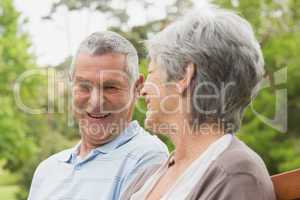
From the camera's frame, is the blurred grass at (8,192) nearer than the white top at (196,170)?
No

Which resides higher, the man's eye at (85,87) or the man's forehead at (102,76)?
the man's forehead at (102,76)

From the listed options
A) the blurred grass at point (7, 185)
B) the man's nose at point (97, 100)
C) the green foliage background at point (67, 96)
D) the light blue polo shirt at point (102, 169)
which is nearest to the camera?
the light blue polo shirt at point (102, 169)

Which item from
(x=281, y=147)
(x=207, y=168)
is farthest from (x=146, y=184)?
(x=281, y=147)

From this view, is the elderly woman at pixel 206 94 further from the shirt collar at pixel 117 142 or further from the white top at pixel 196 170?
the shirt collar at pixel 117 142

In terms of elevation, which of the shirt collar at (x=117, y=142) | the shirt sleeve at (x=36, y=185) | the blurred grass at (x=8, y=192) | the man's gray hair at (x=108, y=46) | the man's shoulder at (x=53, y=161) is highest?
the man's gray hair at (x=108, y=46)

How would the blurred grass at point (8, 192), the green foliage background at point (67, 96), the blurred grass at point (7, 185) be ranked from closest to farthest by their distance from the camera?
the green foliage background at point (67, 96), the blurred grass at point (8, 192), the blurred grass at point (7, 185)

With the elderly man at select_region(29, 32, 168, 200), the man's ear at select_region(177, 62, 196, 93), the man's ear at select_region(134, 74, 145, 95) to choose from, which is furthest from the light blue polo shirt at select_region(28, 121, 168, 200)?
the man's ear at select_region(177, 62, 196, 93)

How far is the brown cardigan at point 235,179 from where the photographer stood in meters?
1.19

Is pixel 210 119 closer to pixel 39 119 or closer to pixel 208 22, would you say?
pixel 208 22

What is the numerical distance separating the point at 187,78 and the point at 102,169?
62 centimetres

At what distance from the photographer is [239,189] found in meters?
1.19

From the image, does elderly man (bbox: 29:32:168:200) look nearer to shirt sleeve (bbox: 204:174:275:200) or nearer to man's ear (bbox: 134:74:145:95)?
man's ear (bbox: 134:74:145:95)

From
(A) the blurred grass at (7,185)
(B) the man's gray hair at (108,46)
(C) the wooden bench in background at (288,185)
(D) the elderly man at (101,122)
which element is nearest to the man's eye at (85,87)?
(D) the elderly man at (101,122)

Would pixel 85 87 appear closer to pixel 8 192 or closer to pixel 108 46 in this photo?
pixel 108 46
